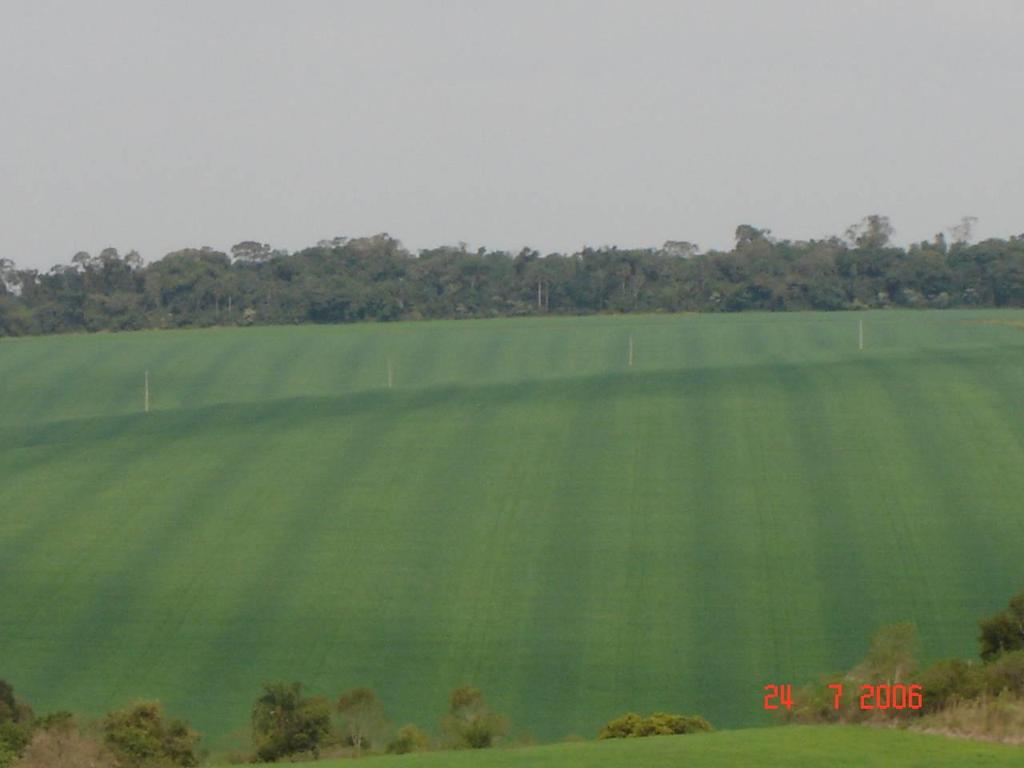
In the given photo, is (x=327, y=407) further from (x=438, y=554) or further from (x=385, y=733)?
(x=385, y=733)

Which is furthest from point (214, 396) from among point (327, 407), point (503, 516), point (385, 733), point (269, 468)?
point (385, 733)

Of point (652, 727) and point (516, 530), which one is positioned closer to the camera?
point (652, 727)

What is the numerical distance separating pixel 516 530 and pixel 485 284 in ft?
254

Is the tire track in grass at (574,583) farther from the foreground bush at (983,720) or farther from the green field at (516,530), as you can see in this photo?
the foreground bush at (983,720)

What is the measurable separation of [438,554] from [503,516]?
11.8 ft

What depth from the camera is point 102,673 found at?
38688mm

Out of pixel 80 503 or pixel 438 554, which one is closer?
pixel 438 554

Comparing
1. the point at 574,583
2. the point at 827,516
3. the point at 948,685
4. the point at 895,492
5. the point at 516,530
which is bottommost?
the point at 574,583

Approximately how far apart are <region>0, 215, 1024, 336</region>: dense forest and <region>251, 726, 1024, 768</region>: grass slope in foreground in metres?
92.4

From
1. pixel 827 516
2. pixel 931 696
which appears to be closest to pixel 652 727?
pixel 931 696

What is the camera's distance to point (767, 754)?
67.6 ft

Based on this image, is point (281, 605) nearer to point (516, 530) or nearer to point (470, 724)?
point (516, 530)

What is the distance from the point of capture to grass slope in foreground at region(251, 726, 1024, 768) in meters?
20.0

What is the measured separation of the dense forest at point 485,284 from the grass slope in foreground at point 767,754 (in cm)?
9235
